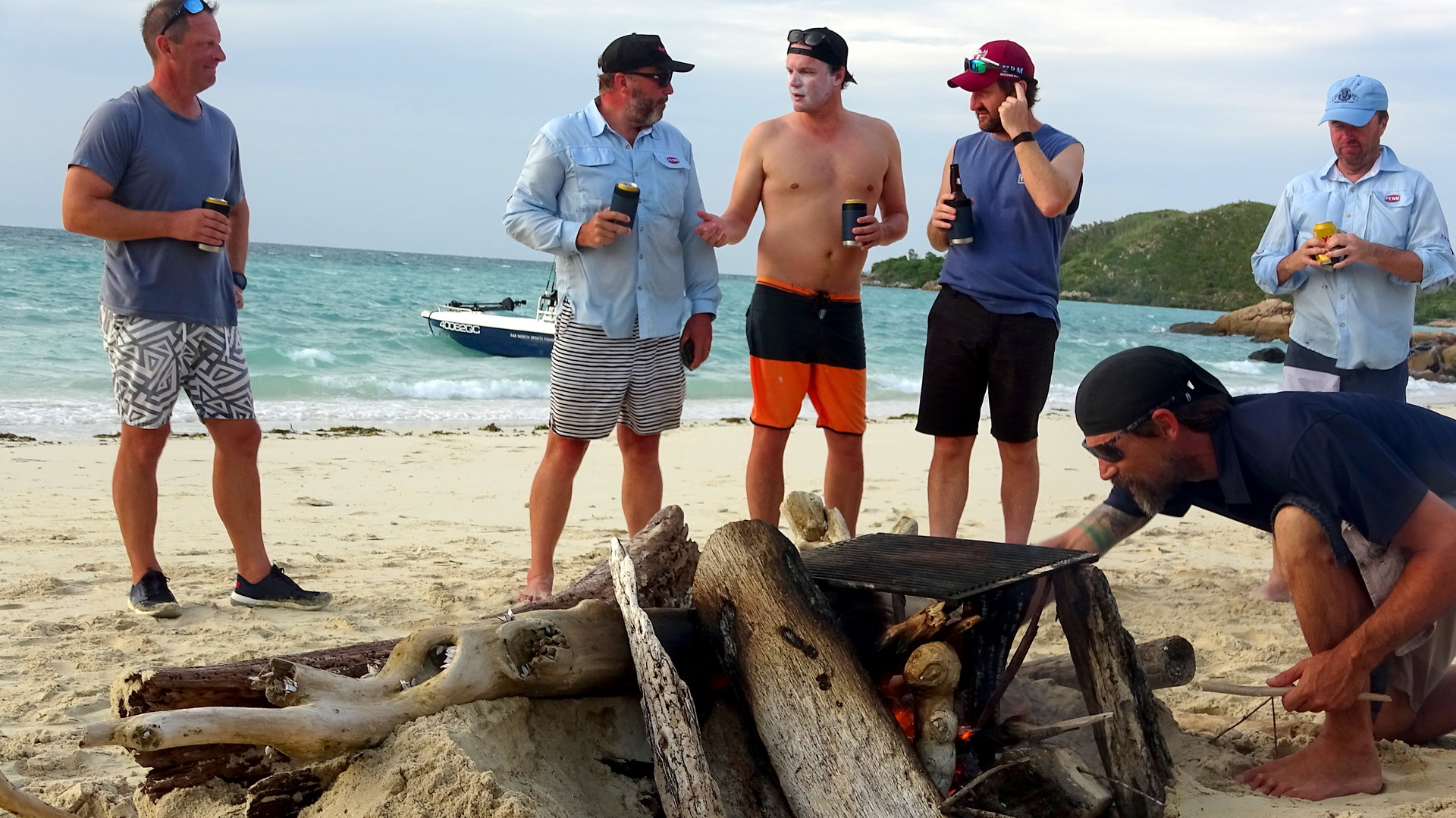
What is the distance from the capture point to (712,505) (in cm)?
702

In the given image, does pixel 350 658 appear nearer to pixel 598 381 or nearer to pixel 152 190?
pixel 598 381

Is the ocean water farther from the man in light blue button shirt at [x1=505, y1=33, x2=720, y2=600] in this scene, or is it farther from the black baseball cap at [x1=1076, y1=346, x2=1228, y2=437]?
the black baseball cap at [x1=1076, y1=346, x2=1228, y2=437]

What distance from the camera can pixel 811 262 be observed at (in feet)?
15.6

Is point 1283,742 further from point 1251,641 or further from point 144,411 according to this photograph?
point 144,411

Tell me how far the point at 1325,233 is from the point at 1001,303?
138 cm

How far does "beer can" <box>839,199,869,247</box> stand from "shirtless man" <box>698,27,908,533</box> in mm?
45

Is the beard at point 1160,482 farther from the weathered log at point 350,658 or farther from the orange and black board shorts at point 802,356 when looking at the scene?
the orange and black board shorts at point 802,356

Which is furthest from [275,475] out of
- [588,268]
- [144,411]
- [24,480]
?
[588,268]

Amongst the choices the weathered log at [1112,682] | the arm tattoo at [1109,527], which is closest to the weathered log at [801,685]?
the weathered log at [1112,682]

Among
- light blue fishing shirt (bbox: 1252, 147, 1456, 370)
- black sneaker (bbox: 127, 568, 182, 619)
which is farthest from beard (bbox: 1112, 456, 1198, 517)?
black sneaker (bbox: 127, 568, 182, 619)

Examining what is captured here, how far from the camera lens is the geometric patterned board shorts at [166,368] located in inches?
160

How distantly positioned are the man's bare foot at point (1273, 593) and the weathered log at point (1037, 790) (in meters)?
2.62

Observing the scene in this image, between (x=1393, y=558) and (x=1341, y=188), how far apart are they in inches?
106

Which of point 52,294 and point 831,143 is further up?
point 831,143
